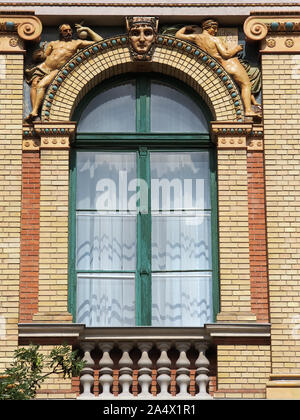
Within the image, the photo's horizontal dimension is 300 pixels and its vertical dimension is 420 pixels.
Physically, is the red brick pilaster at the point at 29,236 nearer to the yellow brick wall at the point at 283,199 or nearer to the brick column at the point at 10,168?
the brick column at the point at 10,168

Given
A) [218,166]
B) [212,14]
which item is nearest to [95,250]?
[218,166]

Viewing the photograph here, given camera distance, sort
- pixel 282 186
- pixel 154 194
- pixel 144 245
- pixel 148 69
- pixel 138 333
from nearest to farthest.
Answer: pixel 138 333
pixel 282 186
pixel 144 245
pixel 154 194
pixel 148 69

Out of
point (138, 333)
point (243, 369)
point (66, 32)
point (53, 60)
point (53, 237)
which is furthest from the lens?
point (66, 32)

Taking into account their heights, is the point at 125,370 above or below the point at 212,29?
below

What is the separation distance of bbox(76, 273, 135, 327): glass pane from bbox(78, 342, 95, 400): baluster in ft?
1.87

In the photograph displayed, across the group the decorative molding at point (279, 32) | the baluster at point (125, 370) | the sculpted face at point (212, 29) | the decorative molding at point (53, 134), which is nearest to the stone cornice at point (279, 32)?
the decorative molding at point (279, 32)

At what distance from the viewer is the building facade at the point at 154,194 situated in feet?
63.4

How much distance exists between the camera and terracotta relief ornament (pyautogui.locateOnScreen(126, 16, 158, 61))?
2070 cm

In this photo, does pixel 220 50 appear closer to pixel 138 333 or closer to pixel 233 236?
pixel 233 236

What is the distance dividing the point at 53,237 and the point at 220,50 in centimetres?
353

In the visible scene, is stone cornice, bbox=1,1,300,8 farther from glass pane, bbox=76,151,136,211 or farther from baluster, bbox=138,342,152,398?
baluster, bbox=138,342,152,398

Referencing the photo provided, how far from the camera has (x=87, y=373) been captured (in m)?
19.3

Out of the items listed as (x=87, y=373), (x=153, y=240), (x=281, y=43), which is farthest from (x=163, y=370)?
(x=281, y=43)

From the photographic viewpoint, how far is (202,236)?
2038 centimetres
